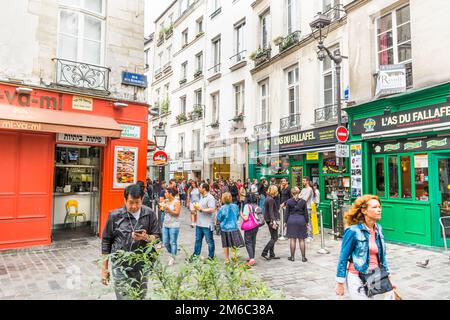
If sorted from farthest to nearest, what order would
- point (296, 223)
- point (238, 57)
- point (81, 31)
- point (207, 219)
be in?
1. point (238, 57)
2. point (81, 31)
3. point (296, 223)
4. point (207, 219)

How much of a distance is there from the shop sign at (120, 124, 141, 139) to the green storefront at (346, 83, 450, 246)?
6619 millimetres

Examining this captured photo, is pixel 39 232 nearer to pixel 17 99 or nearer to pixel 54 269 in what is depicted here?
pixel 54 269

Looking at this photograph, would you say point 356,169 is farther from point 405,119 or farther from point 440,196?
point 440,196

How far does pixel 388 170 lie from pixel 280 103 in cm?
655

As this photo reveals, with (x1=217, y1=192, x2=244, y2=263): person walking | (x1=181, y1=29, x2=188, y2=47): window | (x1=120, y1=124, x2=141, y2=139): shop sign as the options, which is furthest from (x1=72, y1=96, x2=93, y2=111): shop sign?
(x1=181, y1=29, x2=188, y2=47): window

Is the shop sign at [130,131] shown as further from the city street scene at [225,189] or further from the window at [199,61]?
the window at [199,61]

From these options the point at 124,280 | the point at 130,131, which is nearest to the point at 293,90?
the point at 130,131

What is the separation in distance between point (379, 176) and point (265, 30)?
10.0 meters

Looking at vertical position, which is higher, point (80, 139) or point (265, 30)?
point (265, 30)

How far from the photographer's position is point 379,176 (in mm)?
9945

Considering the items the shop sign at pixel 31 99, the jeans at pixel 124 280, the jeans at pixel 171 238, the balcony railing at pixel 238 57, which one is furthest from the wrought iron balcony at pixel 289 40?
the jeans at pixel 124 280

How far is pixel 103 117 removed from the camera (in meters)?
9.22

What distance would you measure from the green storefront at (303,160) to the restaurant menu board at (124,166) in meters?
6.46

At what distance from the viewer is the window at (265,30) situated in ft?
53.9
